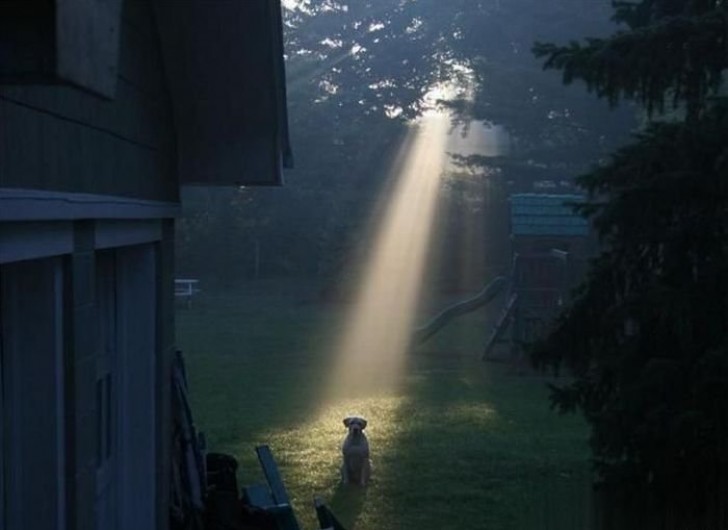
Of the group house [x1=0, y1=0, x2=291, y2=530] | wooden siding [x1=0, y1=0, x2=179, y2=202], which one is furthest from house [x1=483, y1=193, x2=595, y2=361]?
wooden siding [x1=0, y1=0, x2=179, y2=202]

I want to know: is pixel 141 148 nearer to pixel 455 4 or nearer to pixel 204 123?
pixel 204 123

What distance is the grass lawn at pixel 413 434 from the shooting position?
10.5 metres

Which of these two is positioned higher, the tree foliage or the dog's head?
the tree foliage

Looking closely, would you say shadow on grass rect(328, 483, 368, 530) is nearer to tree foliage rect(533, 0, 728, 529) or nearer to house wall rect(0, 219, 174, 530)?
tree foliage rect(533, 0, 728, 529)

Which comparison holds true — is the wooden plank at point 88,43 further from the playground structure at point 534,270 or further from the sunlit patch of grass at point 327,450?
the playground structure at point 534,270

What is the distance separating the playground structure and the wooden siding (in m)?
16.4

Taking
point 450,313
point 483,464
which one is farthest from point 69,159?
point 450,313

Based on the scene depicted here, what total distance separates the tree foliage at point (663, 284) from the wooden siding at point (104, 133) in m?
3.08

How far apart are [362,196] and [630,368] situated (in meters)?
29.7

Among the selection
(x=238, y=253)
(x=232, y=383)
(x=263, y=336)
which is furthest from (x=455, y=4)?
(x=232, y=383)

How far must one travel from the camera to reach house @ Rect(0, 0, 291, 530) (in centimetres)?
336

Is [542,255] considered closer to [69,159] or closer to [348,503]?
[348,503]

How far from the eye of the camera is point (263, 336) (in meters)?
26.4

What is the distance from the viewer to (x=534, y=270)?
78.3 feet
